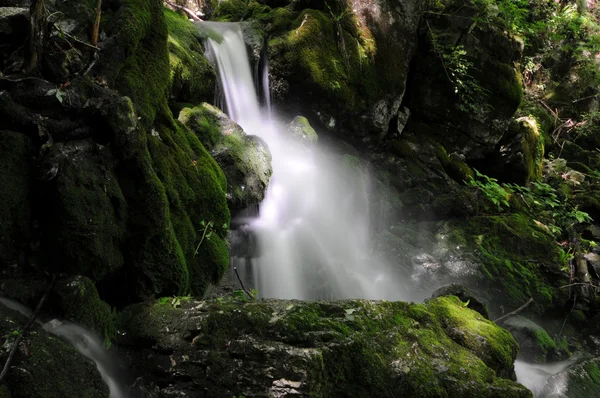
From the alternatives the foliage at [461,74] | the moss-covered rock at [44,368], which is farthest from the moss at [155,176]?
the foliage at [461,74]

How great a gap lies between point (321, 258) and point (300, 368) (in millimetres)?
3902

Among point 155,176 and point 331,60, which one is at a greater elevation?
point 331,60

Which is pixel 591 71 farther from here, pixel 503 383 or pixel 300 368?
pixel 300 368

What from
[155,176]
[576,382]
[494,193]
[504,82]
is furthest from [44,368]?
[504,82]

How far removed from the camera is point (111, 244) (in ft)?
9.34

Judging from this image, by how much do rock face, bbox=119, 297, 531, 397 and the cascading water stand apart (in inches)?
97.6

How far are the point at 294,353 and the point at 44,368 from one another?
4.36ft

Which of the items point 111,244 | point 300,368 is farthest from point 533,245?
point 111,244

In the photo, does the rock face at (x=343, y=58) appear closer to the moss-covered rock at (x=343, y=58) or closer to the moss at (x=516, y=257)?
the moss-covered rock at (x=343, y=58)

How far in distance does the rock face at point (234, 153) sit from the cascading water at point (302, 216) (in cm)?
A: 60

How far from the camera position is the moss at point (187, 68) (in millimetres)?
5668

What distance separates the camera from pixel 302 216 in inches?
267

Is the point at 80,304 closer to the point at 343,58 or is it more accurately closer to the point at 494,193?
the point at 343,58

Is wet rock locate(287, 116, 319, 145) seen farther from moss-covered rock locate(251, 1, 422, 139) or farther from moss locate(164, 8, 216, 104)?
moss locate(164, 8, 216, 104)
